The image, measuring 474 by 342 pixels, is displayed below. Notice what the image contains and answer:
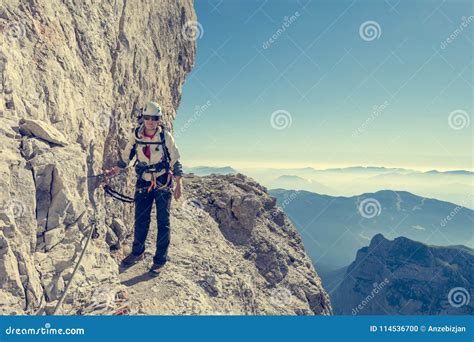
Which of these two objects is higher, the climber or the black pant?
the climber

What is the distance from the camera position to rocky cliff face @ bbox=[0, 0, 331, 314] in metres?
6.61

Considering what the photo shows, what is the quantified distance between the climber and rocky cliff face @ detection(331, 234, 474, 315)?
367ft

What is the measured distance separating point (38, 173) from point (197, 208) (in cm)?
1335

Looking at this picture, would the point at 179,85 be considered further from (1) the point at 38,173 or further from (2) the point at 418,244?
(2) the point at 418,244

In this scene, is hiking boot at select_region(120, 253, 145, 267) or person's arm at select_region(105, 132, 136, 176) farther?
hiking boot at select_region(120, 253, 145, 267)

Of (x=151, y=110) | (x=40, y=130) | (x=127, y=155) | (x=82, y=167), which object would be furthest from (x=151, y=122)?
(x=40, y=130)

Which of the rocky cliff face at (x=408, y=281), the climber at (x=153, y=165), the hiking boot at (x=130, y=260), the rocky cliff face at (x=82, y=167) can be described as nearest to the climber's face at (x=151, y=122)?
the climber at (x=153, y=165)

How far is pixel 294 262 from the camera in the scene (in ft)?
77.5

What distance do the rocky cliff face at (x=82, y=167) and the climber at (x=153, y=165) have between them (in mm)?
1068

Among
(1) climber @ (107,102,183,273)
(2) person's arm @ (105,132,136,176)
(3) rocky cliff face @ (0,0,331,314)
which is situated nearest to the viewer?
(3) rocky cliff face @ (0,0,331,314)

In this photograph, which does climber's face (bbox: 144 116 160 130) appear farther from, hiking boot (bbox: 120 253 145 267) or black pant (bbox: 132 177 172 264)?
hiking boot (bbox: 120 253 145 267)

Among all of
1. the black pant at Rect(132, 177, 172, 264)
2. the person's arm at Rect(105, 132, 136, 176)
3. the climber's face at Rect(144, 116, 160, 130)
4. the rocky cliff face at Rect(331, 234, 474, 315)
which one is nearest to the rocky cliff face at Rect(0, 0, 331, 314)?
the person's arm at Rect(105, 132, 136, 176)

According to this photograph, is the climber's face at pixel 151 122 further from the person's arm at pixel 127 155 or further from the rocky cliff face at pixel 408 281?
the rocky cliff face at pixel 408 281

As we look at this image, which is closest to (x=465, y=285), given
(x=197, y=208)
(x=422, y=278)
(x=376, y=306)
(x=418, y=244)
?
(x=422, y=278)
